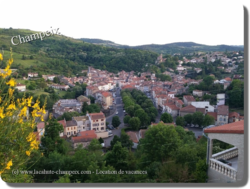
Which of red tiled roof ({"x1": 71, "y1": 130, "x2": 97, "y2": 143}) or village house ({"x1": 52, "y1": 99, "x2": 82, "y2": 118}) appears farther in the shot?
village house ({"x1": 52, "y1": 99, "x2": 82, "y2": 118})

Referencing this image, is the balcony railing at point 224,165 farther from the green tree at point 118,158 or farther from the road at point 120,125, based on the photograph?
the road at point 120,125

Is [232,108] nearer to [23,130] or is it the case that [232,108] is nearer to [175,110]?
[175,110]

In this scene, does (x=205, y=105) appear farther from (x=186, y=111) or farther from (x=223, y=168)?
(x=223, y=168)

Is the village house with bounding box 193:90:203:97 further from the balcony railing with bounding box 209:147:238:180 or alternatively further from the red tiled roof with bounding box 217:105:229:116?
the balcony railing with bounding box 209:147:238:180

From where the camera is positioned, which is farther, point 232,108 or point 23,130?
point 232,108

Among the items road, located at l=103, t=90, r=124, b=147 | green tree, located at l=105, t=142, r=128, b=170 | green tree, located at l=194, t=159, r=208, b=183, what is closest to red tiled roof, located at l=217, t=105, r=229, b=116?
road, located at l=103, t=90, r=124, b=147

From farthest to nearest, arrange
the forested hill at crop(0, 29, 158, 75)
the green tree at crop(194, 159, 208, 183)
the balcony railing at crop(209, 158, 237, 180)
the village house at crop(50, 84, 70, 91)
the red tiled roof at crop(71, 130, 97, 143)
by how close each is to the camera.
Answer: the forested hill at crop(0, 29, 158, 75) → the village house at crop(50, 84, 70, 91) → the red tiled roof at crop(71, 130, 97, 143) → the green tree at crop(194, 159, 208, 183) → the balcony railing at crop(209, 158, 237, 180)
